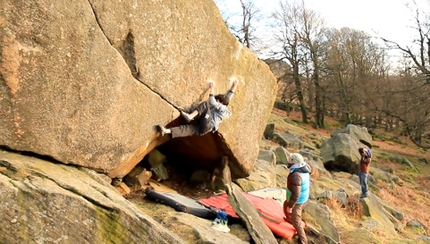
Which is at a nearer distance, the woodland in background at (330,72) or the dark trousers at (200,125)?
the dark trousers at (200,125)

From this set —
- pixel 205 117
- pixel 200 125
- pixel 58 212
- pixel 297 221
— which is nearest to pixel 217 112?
pixel 205 117

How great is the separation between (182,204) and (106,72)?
2.59 metres

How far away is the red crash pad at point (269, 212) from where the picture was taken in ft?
23.9

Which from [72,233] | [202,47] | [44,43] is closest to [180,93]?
[202,47]

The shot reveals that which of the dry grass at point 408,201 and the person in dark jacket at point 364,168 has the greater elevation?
the person in dark jacket at point 364,168

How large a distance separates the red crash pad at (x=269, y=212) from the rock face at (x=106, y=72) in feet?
4.62

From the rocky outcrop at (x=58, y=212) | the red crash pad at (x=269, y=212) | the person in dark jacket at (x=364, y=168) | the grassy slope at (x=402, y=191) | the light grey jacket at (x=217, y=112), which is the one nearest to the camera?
the rocky outcrop at (x=58, y=212)

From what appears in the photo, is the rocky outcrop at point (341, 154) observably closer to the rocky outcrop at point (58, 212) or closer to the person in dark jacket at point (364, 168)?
the person in dark jacket at point (364, 168)

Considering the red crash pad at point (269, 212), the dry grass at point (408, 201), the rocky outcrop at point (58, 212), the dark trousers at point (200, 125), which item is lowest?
the dry grass at point (408, 201)

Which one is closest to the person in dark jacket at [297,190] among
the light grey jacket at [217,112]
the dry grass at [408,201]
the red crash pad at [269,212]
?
the red crash pad at [269,212]

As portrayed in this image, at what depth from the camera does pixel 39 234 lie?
4375 mm

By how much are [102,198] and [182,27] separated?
3485mm

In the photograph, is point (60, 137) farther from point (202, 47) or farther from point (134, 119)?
point (202, 47)

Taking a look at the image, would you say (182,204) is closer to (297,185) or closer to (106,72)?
(297,185)
